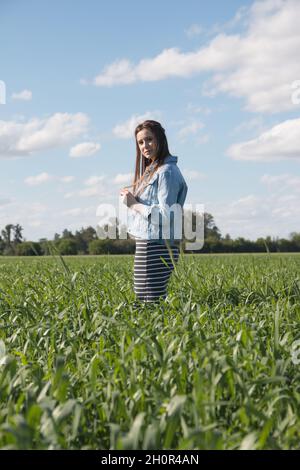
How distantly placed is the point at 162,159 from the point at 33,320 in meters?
1.67

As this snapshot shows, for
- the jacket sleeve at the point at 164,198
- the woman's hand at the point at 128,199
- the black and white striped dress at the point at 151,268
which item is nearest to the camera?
the jacket sleeve at the point at 164,198

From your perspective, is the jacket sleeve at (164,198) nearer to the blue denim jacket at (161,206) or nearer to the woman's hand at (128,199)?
the blue denim jacket at (161,206)

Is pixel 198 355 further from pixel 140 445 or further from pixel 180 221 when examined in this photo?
pixel 180 221

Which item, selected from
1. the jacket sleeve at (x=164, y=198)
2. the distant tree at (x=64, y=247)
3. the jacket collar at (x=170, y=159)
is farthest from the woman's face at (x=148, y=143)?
the distant tree at (x=64, y=247)

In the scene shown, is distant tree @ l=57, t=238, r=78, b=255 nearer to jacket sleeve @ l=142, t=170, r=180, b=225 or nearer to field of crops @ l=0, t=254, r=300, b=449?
jacket sleeve @ l=142, t=170, r=180, b=225

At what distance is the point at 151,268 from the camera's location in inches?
190

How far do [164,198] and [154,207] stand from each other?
0.13 metres

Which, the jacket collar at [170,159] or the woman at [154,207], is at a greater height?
the jacket collar at [170,159]

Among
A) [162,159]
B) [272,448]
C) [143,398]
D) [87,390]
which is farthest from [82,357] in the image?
[162,159]

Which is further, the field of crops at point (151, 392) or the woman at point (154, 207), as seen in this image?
the woman at point (154, 207)

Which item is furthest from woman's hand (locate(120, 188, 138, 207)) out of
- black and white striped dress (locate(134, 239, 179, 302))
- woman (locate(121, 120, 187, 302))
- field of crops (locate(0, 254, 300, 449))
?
field of crops (locate(0, 254, 300, 449))

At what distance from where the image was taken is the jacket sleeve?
447cm

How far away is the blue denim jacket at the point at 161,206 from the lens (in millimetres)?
4488

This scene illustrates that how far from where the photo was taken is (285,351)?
→ 128 inches
